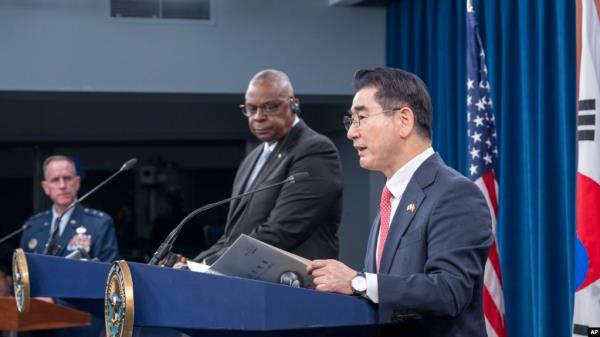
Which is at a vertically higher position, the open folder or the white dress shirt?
the white dress shirt

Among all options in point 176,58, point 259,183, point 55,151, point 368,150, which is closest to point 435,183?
point 368,150

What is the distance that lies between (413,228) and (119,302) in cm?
68

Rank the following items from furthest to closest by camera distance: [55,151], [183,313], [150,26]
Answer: [55,151], [150,26], [183,313]

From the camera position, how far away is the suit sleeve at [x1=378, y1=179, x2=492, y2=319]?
1.99 meters

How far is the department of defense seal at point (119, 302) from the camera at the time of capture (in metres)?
1.95

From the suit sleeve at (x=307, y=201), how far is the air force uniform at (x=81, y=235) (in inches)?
60.2

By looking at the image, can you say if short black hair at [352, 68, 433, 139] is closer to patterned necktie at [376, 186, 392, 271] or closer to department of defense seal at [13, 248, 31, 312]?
patterned necktie at [376, 186, 392, 271]

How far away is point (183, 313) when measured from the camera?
1.97 m

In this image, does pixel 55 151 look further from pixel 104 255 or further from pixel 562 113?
pixel 562 113

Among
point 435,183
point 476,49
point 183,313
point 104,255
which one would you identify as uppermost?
point 476,49

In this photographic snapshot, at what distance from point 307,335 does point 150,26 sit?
423cm

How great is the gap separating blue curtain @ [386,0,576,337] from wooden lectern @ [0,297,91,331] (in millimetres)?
2083

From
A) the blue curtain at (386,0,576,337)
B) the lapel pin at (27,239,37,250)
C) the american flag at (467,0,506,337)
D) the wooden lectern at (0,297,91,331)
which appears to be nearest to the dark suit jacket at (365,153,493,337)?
the american flag at (467,0,506,337)

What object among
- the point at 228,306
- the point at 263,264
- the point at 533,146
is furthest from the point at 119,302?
the point at 533,146
